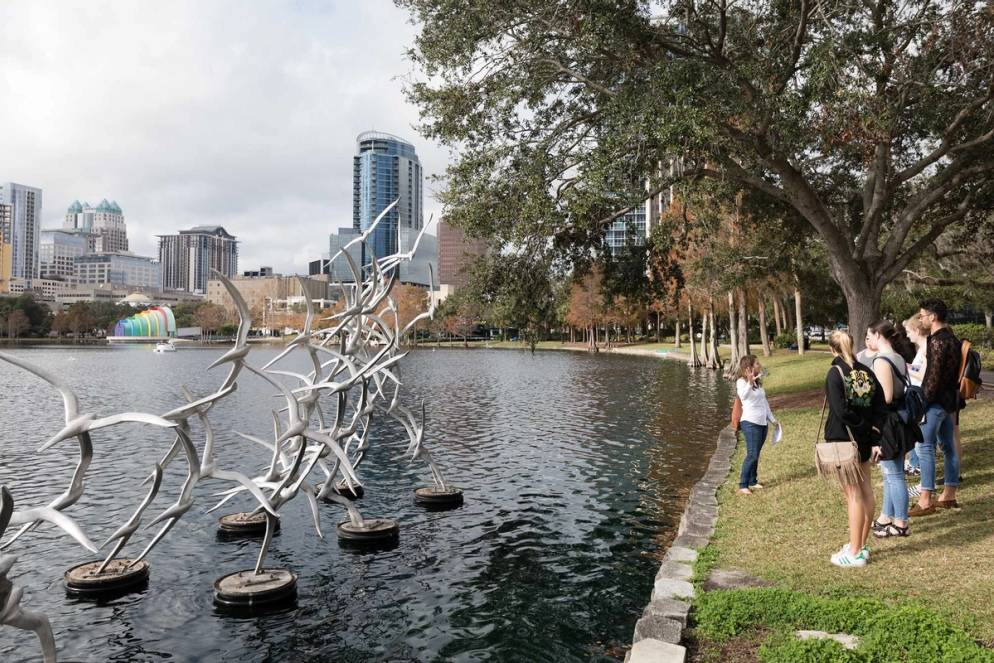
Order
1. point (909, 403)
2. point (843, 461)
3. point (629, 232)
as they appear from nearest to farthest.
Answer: point (843, 461) → point (909, 403) → point (629, 232)

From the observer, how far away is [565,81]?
15.8 metres

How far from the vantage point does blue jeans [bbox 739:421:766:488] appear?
1051 centimetres

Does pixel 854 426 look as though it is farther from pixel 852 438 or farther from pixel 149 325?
pixel 149 325

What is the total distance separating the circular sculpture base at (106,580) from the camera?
7.98 m

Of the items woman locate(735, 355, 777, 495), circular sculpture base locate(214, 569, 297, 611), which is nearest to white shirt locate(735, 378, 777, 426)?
woman locate(735, 355, 777, 495)

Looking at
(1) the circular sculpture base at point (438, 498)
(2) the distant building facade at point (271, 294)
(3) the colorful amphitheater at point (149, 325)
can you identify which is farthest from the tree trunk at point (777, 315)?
(3) the colorful amphitheater at point (149, 325)

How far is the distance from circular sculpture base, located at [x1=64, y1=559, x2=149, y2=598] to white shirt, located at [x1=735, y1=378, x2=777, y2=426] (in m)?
8.84

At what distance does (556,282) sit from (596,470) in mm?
4578

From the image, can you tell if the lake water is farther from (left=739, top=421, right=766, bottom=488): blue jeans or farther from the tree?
the tree

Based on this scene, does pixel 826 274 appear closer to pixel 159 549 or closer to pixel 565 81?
pixel 565 81

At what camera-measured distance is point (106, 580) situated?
316 inches

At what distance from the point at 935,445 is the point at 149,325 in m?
134

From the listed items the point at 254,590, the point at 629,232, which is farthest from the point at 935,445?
the point at 629,232

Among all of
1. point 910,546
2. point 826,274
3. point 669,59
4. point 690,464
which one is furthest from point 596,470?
point 826,274
